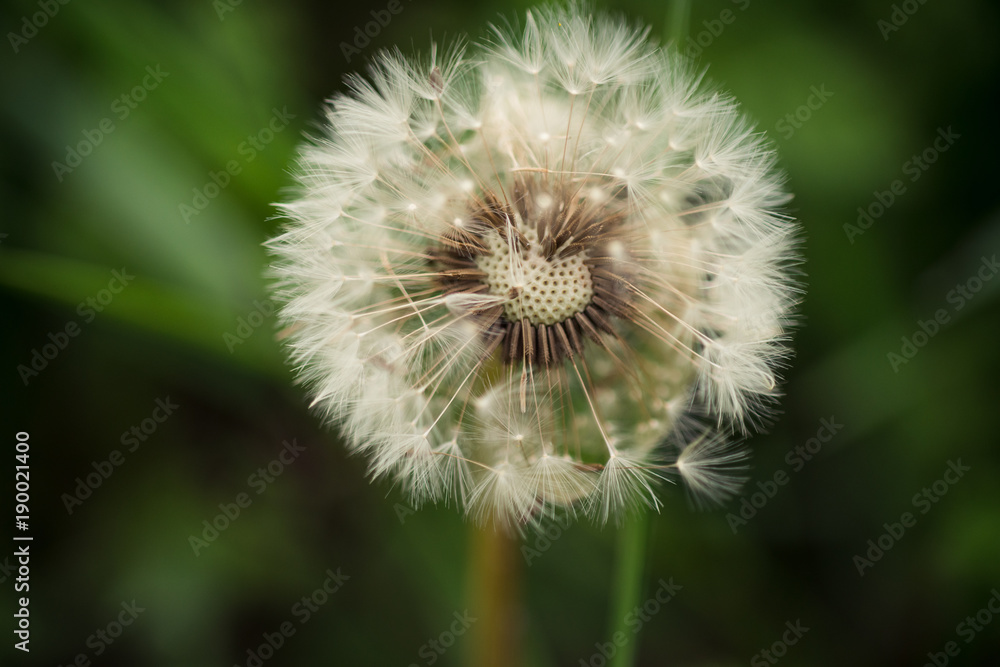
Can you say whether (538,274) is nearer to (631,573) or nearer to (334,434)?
(631,573)

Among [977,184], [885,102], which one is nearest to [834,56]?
[885,102]

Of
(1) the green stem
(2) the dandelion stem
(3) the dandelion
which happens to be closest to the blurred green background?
(2) the dandelion stem

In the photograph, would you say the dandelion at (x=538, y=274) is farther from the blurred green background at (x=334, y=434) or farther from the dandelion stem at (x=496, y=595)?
Result: the blurred green background at (x=334, y=434)

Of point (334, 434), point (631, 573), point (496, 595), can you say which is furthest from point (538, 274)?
point (334, 434)

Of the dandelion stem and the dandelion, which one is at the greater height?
the dandelion

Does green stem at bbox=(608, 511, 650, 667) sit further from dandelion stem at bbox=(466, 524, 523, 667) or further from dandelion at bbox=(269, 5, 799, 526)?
dandelion stem at bbox=(466, 524, 523, 667)

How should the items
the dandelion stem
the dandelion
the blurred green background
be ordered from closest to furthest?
the dandelion, the dandelion stem, the blurred green background

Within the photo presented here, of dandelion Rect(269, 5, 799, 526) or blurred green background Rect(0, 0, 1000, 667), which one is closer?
dandelion Rect(269, 5, 799, 526)

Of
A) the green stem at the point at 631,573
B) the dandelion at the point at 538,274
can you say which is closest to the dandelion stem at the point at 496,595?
the dandelion at the point at 538,274
